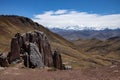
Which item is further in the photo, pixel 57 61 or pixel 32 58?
pixel 57 61

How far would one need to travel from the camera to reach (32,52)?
1868 inches

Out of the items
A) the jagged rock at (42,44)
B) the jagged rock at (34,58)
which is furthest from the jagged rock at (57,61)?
the jagged rock at (34,58)

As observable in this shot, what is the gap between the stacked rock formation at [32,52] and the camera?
151ft

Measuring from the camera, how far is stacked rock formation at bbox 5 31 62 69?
45.9m

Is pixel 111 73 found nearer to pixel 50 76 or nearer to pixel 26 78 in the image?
pixel 50 76

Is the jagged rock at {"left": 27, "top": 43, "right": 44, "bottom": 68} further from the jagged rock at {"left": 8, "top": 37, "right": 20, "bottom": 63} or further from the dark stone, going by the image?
the jagged rock at {"left": 8, "top": 37, "right": 20, "bottom": 63}

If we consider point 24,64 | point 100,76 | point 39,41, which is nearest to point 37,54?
point 24,64

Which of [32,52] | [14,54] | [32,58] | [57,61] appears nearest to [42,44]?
[57,61]

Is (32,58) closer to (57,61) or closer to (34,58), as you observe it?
(34,58)

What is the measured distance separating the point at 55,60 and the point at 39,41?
17.5 feet

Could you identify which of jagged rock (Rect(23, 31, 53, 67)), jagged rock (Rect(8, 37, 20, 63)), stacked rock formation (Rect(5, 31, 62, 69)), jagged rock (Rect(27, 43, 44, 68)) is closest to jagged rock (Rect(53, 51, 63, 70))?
stacked rock formation (Rect(5, 31, 62, 69))

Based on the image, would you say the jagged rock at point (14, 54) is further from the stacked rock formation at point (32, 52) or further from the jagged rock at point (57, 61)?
the jagged rock at point (57, 61)

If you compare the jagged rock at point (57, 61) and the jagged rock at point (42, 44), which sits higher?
the jagged rock at point (42, 44)

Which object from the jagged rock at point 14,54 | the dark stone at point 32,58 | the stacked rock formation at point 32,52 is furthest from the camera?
the jagged rock at point 14,54
